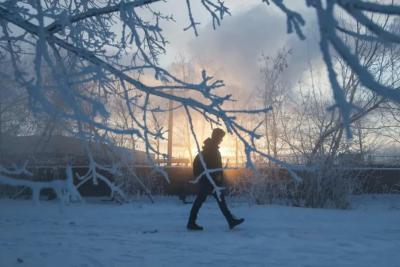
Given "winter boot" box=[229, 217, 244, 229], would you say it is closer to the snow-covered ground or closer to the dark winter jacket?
the snow-covered ground

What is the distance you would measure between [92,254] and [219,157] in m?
2.33

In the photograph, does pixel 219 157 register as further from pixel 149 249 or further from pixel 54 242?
pixel 54 242

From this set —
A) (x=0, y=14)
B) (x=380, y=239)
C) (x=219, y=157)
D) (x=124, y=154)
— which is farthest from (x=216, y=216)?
(x=0, y=14)

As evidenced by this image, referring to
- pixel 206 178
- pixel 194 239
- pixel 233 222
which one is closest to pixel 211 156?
pixel 206 178

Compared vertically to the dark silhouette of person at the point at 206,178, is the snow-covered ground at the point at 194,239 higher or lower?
lower

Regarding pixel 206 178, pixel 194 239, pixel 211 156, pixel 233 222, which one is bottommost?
pixel 194 239

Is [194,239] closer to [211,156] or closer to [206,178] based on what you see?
[206,178]

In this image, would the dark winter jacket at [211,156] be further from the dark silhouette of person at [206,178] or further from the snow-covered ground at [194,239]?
the snow-covered ground at [194,239]

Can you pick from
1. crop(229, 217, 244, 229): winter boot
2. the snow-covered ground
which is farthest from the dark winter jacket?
the snow-covered ground

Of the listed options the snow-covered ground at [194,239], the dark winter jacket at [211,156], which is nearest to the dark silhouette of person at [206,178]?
the dark winter jacket at [211,156]

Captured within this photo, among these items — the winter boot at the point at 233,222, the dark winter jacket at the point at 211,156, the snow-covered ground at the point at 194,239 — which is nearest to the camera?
the snow-covered ground at the point at 194,239

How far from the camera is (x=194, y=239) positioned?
6.04 m

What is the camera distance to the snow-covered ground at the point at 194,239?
4934 millimetres

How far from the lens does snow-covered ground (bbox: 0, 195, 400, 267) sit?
4934 mm
